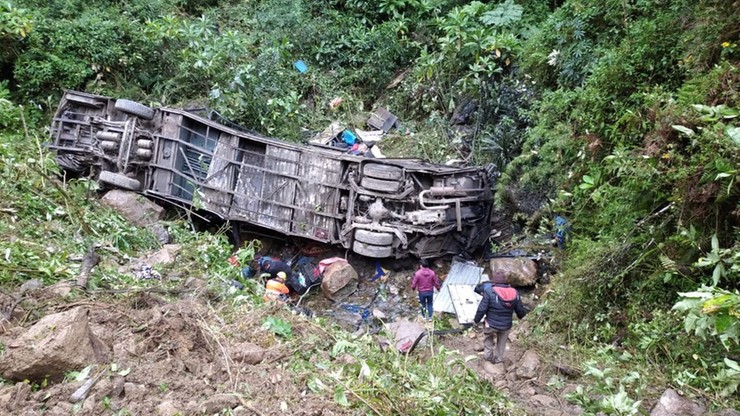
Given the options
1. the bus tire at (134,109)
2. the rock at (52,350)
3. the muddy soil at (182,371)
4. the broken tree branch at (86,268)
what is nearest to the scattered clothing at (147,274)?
the broken tree branch at (86,268)

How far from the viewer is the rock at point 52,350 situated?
10.1 feet

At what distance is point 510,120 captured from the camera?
8.90 m

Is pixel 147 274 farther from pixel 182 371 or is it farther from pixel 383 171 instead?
pixel 383 171

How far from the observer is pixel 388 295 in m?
7.94

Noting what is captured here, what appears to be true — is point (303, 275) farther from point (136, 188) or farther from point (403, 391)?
point (403, 391)

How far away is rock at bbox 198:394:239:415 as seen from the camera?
3078 millimetres

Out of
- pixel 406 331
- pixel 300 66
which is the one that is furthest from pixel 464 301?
pixel 300 66

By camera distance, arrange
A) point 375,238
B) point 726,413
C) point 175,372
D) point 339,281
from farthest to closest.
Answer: point 339,281 → point 375,238 → point 726,413 → point 175,372

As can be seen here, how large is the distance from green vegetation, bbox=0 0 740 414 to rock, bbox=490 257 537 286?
0.46 metres

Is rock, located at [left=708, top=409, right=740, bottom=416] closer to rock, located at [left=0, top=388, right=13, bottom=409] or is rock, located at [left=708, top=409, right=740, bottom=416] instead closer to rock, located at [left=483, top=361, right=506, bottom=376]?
rock, located at [left=483, top=361, right=506, bottom=376]

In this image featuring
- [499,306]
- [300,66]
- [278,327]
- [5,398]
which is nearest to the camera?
[5,398]

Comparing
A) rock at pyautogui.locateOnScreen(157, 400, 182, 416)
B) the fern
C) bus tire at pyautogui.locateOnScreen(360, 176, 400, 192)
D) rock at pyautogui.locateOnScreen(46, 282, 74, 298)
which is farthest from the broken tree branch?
the fern

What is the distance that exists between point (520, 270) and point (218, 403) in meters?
5.25

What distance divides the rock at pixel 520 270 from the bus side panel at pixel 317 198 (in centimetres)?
254
